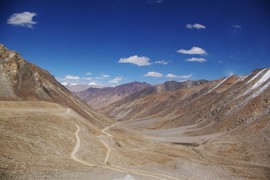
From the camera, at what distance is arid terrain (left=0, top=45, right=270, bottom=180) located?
3284 centimetres

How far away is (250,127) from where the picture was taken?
10006 cm

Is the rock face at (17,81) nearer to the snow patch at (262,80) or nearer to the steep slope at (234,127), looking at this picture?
the steep slope at (234,127)

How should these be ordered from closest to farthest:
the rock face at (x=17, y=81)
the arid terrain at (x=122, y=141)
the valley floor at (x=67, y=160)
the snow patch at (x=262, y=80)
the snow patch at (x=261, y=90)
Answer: the valley floor at (x=67, y=160), the arid terrain at (x=122, y=141), the rock face at (x=17, y=81), the snow patch at (x=261, y=90), the snow patch at (x=262, y=80)

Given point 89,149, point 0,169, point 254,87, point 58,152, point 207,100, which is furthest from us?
point 207,100

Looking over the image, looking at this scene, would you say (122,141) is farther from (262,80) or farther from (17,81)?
(262,80)

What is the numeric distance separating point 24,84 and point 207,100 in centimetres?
9540

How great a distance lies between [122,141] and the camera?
247 feet

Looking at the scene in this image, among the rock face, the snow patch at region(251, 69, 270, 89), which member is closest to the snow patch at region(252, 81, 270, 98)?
the snow patch at region(251, 69, 270, 89)

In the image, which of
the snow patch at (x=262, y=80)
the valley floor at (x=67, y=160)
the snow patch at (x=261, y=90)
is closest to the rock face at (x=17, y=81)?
the valley floor at (x=67, y=160)

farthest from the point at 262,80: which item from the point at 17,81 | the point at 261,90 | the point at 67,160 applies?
the point at 67,160

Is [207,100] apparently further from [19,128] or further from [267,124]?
[19,128]

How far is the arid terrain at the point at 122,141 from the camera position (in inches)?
1293

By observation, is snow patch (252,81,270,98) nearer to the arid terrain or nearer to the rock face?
the arid terrain

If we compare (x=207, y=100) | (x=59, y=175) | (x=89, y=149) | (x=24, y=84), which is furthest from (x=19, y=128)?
(x=207, y=100)
